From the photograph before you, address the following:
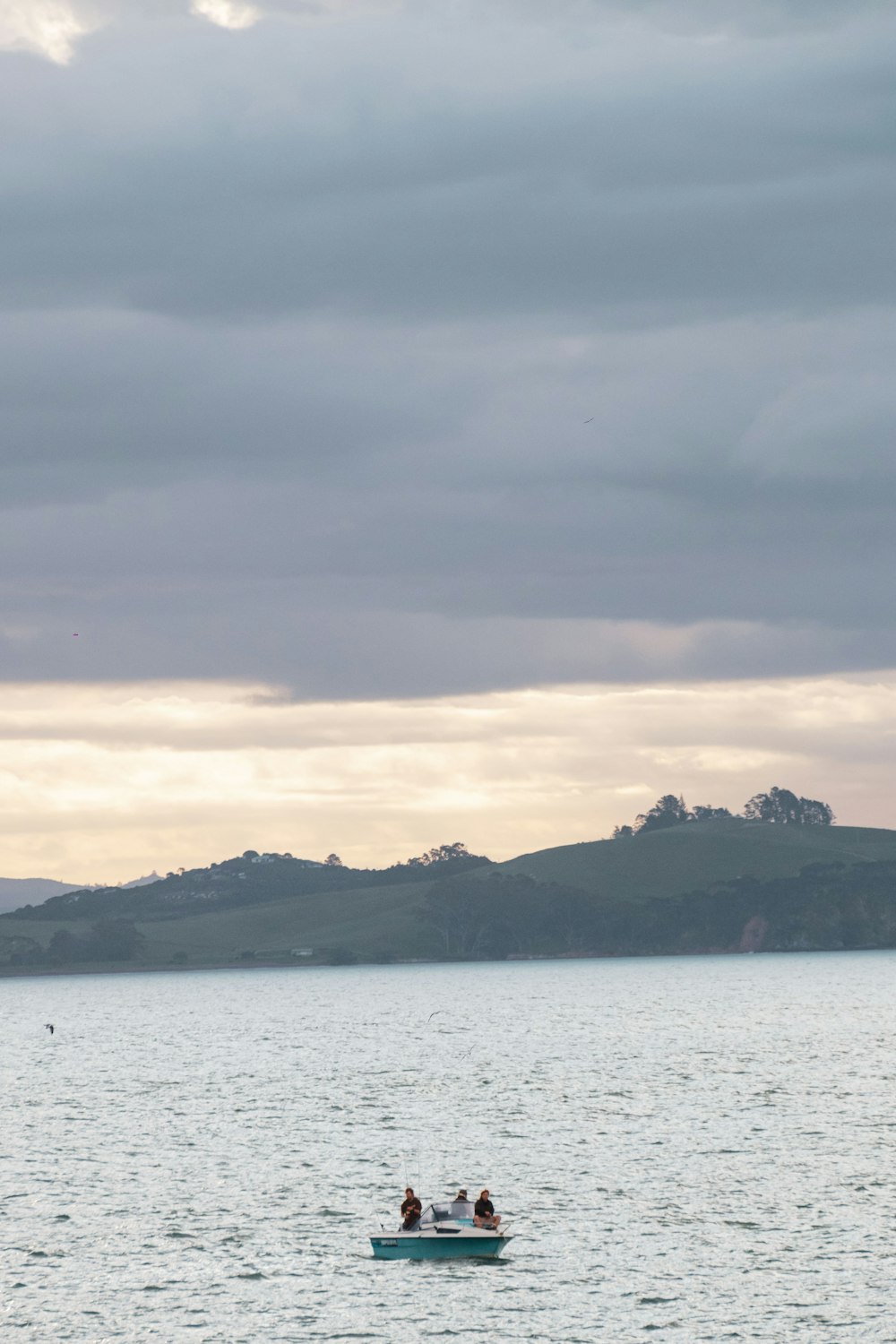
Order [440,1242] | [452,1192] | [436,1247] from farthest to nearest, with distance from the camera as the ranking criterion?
[452,1192], [436,1247], [440,1242]

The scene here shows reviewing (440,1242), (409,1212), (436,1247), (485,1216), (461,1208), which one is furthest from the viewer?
(461,1208)

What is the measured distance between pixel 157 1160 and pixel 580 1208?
39.5m

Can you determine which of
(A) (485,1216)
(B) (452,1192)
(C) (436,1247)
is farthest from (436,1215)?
(B) (452,1192)

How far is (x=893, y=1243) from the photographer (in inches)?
3890

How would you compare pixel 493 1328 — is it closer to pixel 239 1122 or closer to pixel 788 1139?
pixel 788 1139

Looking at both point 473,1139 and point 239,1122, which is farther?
point 239,1122

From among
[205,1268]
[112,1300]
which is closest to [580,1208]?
[205,1268]

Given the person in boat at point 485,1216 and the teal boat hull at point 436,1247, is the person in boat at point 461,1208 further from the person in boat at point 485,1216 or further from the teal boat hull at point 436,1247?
the teal boat hull at point 436,1247

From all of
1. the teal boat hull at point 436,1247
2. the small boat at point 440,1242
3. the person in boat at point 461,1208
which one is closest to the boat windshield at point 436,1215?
the person in boat at point 461,1208

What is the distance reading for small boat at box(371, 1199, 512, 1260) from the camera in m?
96.8

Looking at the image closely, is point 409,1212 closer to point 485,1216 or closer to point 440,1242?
point 440,1242

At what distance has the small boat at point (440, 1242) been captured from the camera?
317ft

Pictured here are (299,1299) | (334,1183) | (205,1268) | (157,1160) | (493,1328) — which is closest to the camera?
(493,1328)

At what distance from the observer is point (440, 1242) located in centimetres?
9694
